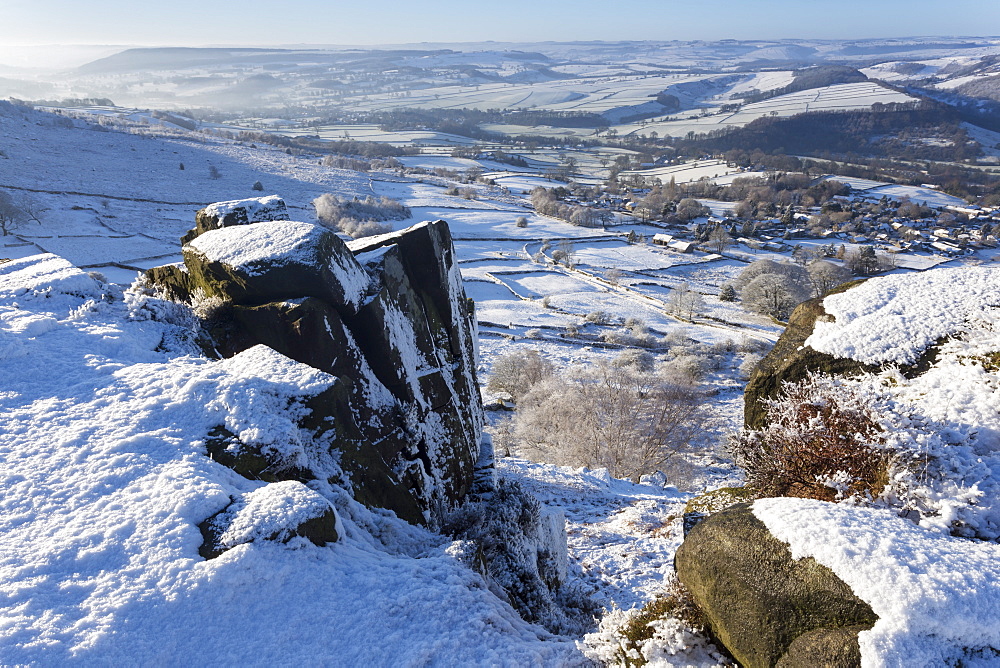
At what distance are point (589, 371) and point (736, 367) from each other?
51.6 ft

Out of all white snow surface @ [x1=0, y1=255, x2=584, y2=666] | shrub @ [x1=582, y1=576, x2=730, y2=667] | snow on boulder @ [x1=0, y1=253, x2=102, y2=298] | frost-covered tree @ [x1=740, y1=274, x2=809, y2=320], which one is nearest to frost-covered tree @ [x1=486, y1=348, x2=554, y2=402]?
snow on boulder @ [x1=0, y1=253, x2=102, y2=298]

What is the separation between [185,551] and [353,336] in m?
6.66

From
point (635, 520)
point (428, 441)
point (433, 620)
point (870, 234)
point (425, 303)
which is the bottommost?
point (870, 234)

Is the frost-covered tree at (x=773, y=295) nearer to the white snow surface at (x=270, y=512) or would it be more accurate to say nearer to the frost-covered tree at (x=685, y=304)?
the frost-covered tree at (x=685, y=304)

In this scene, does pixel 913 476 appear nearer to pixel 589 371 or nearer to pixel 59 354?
pixel 59 354

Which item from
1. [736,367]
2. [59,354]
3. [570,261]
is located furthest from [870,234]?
[59,354]

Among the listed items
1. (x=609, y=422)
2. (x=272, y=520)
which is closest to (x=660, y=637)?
(x=272, y=520)

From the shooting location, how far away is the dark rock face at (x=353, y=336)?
1133 cm

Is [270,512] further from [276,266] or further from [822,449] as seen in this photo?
[822,449]

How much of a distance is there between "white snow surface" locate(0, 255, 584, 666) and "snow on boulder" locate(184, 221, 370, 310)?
2398 mm

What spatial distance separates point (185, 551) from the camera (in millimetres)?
7188

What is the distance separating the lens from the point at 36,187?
260 feet

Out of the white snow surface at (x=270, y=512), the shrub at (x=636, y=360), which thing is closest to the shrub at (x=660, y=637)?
the white snow surface at (x=270, y=512)

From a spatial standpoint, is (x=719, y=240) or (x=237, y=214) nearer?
(x=237, y=214)
